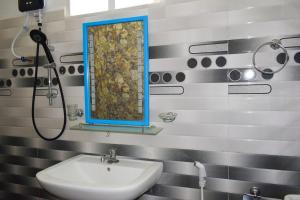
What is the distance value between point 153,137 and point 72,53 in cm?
89

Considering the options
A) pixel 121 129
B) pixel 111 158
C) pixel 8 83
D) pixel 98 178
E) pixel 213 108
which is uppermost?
pixel 8 83

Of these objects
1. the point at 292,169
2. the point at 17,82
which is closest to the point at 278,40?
the point at 292,169

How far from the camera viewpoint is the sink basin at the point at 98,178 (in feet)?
3.70

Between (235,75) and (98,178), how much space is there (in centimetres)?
112

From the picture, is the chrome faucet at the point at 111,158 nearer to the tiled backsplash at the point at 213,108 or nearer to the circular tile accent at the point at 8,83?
the tiled backsplash at the point at 213,108

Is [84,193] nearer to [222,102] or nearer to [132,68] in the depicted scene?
[132,68]

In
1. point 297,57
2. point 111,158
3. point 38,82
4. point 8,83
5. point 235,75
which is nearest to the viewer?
point 297,57

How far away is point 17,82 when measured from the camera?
1922 mm

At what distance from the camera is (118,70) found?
158 cm

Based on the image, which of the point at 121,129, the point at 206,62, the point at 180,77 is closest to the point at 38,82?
the point at 121,129

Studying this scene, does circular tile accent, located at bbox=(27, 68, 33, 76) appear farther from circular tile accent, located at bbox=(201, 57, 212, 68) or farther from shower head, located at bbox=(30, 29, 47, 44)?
circular tile accent, located at bbox=(201, 57, 212, 68)

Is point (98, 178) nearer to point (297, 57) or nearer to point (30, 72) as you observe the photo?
point (30, 72)

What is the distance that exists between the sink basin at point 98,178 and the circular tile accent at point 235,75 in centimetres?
72

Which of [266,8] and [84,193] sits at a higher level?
[266,8]
